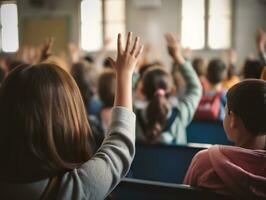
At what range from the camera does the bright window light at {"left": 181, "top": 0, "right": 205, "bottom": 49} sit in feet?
40.9

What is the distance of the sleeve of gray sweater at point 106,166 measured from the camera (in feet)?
4.17

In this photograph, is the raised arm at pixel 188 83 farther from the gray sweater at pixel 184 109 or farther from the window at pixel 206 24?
the window at pixel 206 24

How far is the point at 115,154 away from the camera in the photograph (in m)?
1.30

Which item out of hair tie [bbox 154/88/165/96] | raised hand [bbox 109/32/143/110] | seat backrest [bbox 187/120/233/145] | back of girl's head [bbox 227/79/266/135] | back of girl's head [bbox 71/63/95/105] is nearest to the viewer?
raised hand [bbox 109/32/143/110]

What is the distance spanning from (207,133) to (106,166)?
2.20 m

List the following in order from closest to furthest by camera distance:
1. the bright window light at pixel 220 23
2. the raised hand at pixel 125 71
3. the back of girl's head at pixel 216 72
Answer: the raised hand at pixel 125 71
the back of girl's head at pixel 216 72
the bright window light at pixel 220 23

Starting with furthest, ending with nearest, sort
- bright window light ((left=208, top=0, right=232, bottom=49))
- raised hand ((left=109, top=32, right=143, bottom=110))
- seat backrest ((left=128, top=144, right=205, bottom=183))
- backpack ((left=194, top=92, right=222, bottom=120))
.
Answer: bright window light ((left=208, top=0, right=232, bottom=49))
backpack ((left=194, top=92, right=222, bottom=120))
seat backrest ((left=128, top=144, right=205, bottom=183))
raised hand ((left=109, top=32, right=143, bottom=110))

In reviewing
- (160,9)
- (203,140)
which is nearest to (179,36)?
(160,9)

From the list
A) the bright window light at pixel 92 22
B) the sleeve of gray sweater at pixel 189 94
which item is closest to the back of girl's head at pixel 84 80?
the sleeve of gray sweater at pixel 189 94

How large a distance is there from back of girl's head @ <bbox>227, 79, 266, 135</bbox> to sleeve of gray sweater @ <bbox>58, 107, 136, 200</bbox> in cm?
51

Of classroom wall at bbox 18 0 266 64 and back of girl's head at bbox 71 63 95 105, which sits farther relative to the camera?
classroom wall at bbox 18 0 266 64

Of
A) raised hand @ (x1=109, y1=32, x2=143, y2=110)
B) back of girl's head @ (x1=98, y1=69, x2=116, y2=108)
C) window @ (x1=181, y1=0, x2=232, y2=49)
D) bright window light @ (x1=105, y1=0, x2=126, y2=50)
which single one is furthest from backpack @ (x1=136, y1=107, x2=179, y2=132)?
bright window light @ (x1=105, y1=0, x2=126, y2=50)

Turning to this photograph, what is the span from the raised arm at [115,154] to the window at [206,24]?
1093 cm

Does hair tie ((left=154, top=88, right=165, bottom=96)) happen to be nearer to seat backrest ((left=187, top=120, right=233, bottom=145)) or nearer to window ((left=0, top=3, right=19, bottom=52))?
seat backrest ((left=187, top=120, right=233, bottom=145))
